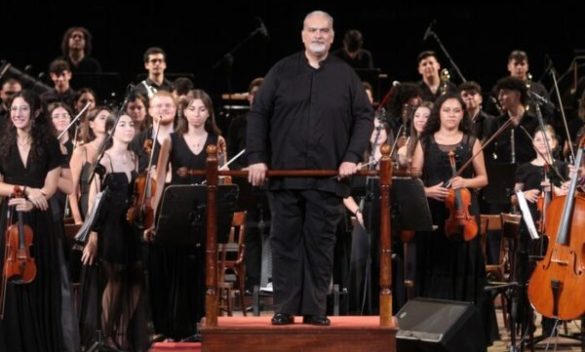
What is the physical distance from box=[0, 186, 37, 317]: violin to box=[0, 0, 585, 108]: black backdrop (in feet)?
19.7

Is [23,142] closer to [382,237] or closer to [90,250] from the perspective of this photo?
[90,250]

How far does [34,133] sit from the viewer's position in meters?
6.98

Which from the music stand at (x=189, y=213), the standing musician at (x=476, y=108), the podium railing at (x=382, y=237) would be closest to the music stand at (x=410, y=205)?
the music stand at (x=189, y=213)

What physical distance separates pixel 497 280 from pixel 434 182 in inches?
52.7

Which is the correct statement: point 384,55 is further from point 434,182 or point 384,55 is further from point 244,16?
point 434,182

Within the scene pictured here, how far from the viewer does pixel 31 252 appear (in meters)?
6.93

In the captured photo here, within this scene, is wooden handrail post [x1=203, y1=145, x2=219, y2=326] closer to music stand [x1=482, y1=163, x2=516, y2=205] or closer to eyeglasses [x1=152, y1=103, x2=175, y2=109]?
eyeglasses [x1=152, y1=103, x2=175, y2=109]

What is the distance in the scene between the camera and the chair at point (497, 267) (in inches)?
310

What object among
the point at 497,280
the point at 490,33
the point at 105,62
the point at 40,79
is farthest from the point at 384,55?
the point at 497,280

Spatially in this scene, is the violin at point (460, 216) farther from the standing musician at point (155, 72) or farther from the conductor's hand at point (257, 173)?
the standing musician at point (155, 72)

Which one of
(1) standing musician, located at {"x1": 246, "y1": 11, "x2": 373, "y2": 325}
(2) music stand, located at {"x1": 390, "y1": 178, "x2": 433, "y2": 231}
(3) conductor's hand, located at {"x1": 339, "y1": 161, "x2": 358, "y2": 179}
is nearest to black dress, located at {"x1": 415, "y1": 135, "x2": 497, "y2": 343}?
(2) music stand, located at {"x1": 390, "y1": 178, "x2": 433, "y2": 231}

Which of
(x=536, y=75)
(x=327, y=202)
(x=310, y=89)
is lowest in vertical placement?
(x=327, y=202)

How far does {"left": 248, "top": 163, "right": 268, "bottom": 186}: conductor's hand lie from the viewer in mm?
6012

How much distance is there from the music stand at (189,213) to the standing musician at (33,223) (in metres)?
0.64
